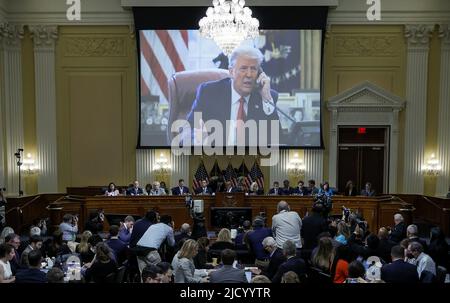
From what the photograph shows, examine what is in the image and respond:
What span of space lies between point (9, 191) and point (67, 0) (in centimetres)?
671

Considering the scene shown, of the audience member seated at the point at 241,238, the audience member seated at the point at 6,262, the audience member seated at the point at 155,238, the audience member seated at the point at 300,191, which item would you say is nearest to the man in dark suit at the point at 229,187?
the audience member seated at the point at 300,191

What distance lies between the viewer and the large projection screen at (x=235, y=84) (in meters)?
15.4

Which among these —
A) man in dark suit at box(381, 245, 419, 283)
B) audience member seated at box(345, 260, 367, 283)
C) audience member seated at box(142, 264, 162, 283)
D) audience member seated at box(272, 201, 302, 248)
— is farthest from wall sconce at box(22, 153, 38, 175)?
man in dark suit at box(381, 245, 419, 283)

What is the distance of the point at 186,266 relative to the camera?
5.46 m

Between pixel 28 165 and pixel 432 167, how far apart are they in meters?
13.7

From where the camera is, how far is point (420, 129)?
1562 centimetres

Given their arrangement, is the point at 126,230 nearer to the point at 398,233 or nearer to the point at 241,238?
the point at 241,238

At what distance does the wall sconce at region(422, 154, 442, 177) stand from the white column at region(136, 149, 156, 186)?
929 centimetres

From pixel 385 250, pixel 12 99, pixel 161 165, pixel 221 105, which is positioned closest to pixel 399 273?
pixel 385 250

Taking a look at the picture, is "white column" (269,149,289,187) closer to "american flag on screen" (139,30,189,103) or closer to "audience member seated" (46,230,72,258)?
"american flag on screen" (139,30,189,103)

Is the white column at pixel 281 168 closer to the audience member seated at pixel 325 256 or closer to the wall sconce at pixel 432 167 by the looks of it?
the wall sconce at pixel 432 167

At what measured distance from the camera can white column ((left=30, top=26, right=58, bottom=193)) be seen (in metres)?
15.6

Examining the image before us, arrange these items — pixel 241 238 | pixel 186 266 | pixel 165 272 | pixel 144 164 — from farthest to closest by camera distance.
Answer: pixel 144 164
pixel 241 238
pixel 186 266
pixel 165 272
